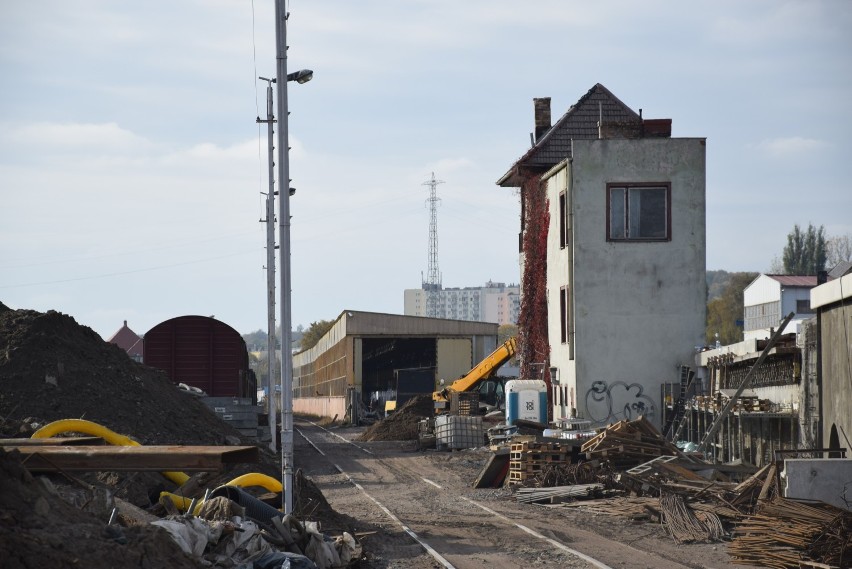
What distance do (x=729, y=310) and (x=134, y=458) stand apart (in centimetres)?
12582

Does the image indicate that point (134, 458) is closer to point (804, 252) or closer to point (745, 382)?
point (745, 382)

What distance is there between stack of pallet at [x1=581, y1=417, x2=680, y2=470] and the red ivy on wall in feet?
50.2

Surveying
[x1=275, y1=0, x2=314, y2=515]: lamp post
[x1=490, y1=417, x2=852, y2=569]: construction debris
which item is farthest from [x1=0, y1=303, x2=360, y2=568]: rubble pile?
[x1=490, y1=417, x2=852, y2=569]: construction debris

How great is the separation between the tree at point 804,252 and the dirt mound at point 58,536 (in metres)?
124

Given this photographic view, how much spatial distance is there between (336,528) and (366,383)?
78.2 metres

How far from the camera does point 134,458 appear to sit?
1252 cm

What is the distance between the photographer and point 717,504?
61.0ft

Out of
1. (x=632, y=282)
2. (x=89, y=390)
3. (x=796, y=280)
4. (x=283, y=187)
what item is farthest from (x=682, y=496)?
(x=796, y=280)

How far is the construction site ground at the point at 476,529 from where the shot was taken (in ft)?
49.9

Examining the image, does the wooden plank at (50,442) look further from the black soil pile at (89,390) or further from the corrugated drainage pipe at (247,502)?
the black soil pile at (89,390)

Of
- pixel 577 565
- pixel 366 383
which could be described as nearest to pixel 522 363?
pixel 577 565

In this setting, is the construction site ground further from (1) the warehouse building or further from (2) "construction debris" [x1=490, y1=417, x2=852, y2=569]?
(1) the warehouse building

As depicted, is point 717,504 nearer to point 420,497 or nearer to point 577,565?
point 577,565

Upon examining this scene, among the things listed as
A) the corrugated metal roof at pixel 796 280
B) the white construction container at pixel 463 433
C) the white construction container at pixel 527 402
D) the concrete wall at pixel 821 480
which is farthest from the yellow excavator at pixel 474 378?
the corrugated metal roof at pixel 796 280
